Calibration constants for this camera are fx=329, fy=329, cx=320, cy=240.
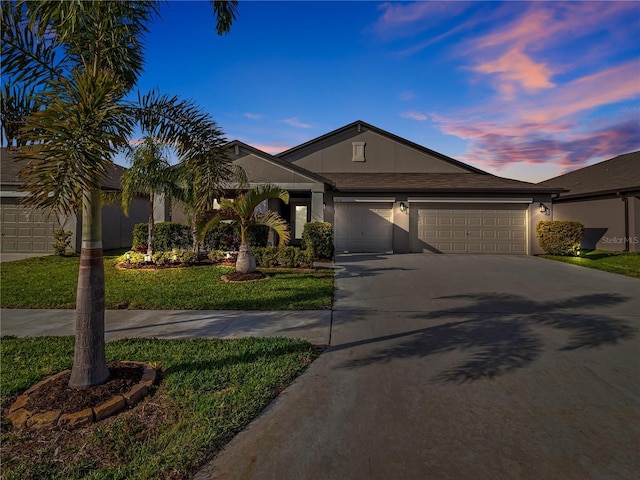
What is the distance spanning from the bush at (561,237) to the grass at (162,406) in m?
15.6

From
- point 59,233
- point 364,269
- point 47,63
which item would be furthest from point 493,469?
point 59,233

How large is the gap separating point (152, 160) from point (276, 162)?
5494mm

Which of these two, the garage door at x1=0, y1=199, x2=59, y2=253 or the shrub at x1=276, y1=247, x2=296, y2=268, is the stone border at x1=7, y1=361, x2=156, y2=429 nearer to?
the shrub at x1=276, y1=247, x2=296, y2=268

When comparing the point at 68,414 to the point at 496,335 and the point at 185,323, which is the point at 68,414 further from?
the point at 496,335

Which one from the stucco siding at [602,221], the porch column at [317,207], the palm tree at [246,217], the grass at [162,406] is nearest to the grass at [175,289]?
the palm tree at [246,217]

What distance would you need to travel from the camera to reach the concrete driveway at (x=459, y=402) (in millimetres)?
2340

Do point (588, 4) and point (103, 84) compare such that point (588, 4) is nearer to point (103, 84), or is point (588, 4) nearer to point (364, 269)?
point (364, 269)

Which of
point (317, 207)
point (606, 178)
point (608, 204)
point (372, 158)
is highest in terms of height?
point (372, 158)

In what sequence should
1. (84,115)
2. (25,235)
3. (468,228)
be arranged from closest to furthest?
1. (84,115)
2. (25,235)
3. (468,228)

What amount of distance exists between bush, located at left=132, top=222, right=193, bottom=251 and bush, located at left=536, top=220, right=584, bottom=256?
1608cm

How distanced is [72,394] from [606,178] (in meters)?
26.4

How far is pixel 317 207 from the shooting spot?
49.2ft

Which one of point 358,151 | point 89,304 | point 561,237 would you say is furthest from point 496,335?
point 358,151

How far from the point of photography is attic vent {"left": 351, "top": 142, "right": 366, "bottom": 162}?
20375mm
